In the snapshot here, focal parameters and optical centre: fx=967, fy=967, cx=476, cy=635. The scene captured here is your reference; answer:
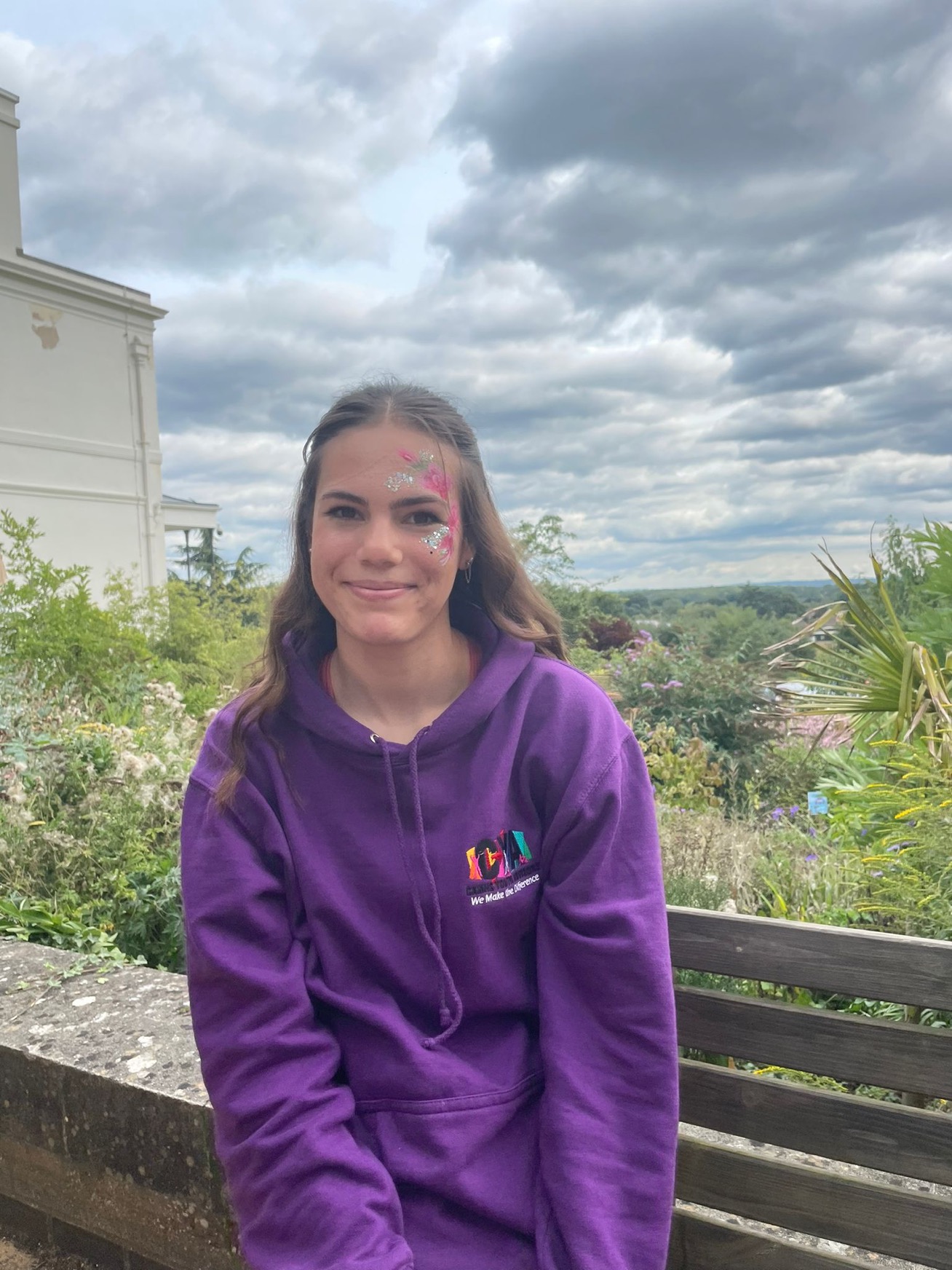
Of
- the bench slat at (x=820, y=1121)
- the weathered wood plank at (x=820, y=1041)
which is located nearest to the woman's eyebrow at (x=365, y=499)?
the weathered wood plank at (x=820, y=1041)

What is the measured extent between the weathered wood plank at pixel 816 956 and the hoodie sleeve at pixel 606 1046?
0.69 ft

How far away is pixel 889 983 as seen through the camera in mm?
1494

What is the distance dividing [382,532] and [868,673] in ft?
9.47

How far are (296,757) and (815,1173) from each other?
1.09 metres

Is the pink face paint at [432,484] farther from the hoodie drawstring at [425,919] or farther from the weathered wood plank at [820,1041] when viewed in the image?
the weathered wood plank at [820,1041]

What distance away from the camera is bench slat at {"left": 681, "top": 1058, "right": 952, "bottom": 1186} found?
1501 millimetres

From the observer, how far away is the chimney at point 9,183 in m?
19.0

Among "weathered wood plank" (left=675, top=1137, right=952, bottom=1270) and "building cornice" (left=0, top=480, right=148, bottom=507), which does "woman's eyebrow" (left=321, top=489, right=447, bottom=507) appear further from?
"building cornice" (left=0, top=480, right=148, bottom=507)

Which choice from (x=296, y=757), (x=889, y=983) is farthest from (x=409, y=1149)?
(x=889, y=983)

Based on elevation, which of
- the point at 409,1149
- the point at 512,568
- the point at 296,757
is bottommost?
the point at 409,1149

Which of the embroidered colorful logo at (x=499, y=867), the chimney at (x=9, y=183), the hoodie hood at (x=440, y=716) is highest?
the chimney at (x=9, y=183)

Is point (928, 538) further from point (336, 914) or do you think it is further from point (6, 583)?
point (6, 583)

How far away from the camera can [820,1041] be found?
5.11 feet

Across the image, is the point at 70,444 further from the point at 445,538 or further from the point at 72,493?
the point at 445,538
